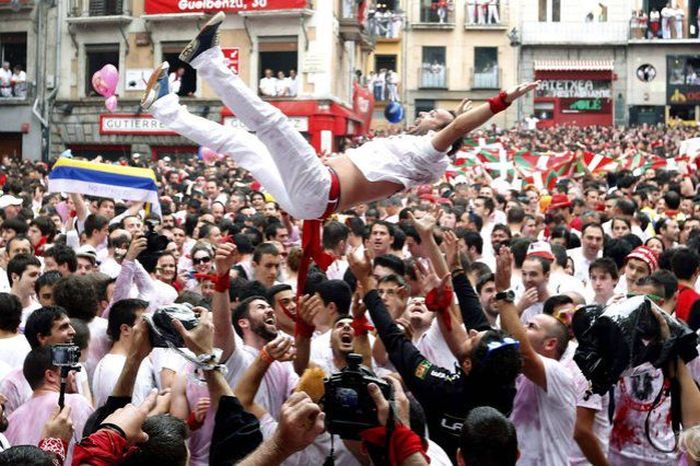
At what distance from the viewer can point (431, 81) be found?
50406mm

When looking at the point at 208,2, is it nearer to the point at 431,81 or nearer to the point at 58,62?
the point at 58,62

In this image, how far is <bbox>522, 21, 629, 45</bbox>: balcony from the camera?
50822mm

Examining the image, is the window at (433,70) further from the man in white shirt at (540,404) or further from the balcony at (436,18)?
the man in white shirt at (540,404)

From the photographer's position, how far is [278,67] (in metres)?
33.8

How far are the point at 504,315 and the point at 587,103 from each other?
46561mm

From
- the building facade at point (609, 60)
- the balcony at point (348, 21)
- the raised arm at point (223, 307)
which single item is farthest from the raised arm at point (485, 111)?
the building facade at point (609, 60)

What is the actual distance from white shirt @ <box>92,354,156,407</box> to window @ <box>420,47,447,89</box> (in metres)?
44.4

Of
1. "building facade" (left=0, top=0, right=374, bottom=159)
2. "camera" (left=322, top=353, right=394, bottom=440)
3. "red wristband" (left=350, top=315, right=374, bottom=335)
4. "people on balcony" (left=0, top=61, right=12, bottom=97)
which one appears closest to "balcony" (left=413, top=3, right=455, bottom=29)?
"building facade" (left=0, top=0, right=374, bottom=159)

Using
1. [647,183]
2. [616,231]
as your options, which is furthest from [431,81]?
[616,231]

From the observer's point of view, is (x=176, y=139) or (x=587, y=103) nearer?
(x=176, y=139)

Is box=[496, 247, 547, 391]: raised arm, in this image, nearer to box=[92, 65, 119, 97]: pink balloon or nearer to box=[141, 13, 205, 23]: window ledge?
box=[92, 65, 119, 97]: pink balloon

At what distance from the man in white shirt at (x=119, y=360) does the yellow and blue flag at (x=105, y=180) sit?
6923 mm

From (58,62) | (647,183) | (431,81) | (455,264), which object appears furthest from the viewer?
(431,81)

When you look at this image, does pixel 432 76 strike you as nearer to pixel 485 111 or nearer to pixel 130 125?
pixel 130 125
